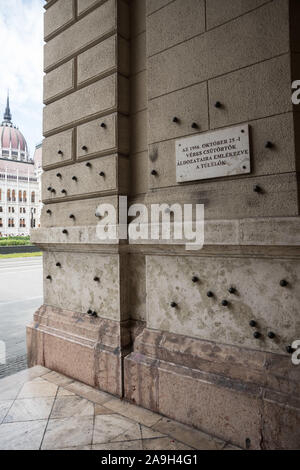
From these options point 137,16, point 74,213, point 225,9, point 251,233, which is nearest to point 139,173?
point 74,213

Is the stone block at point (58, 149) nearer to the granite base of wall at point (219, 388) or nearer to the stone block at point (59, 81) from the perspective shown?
the stone block at point (59, 81)

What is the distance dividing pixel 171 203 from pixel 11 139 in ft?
371

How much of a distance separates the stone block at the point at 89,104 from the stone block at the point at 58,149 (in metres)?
0.14

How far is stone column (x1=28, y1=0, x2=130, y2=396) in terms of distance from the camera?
12.7ft

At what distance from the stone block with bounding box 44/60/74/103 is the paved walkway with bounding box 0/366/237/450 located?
4.15 metres

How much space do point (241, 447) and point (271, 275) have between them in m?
1.53

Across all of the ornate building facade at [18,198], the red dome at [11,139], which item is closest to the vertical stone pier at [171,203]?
the ornate building facade at [18,198]

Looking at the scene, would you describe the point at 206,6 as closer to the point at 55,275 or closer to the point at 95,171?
the point at 95,171

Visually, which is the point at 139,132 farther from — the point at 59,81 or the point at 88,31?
the point at 59,81

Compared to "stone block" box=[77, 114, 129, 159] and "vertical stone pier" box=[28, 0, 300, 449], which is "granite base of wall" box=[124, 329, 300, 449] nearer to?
"vertical stone pier" box=[28, 0, 300, 449]

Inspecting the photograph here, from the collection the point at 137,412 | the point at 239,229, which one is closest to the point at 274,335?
the point at 239,229

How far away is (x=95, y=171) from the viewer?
4.09 metres

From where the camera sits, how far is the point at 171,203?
11.0 feet

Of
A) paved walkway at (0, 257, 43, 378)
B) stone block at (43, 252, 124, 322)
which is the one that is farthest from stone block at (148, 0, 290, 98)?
paved walkway at (0, 257, 43, 378)
